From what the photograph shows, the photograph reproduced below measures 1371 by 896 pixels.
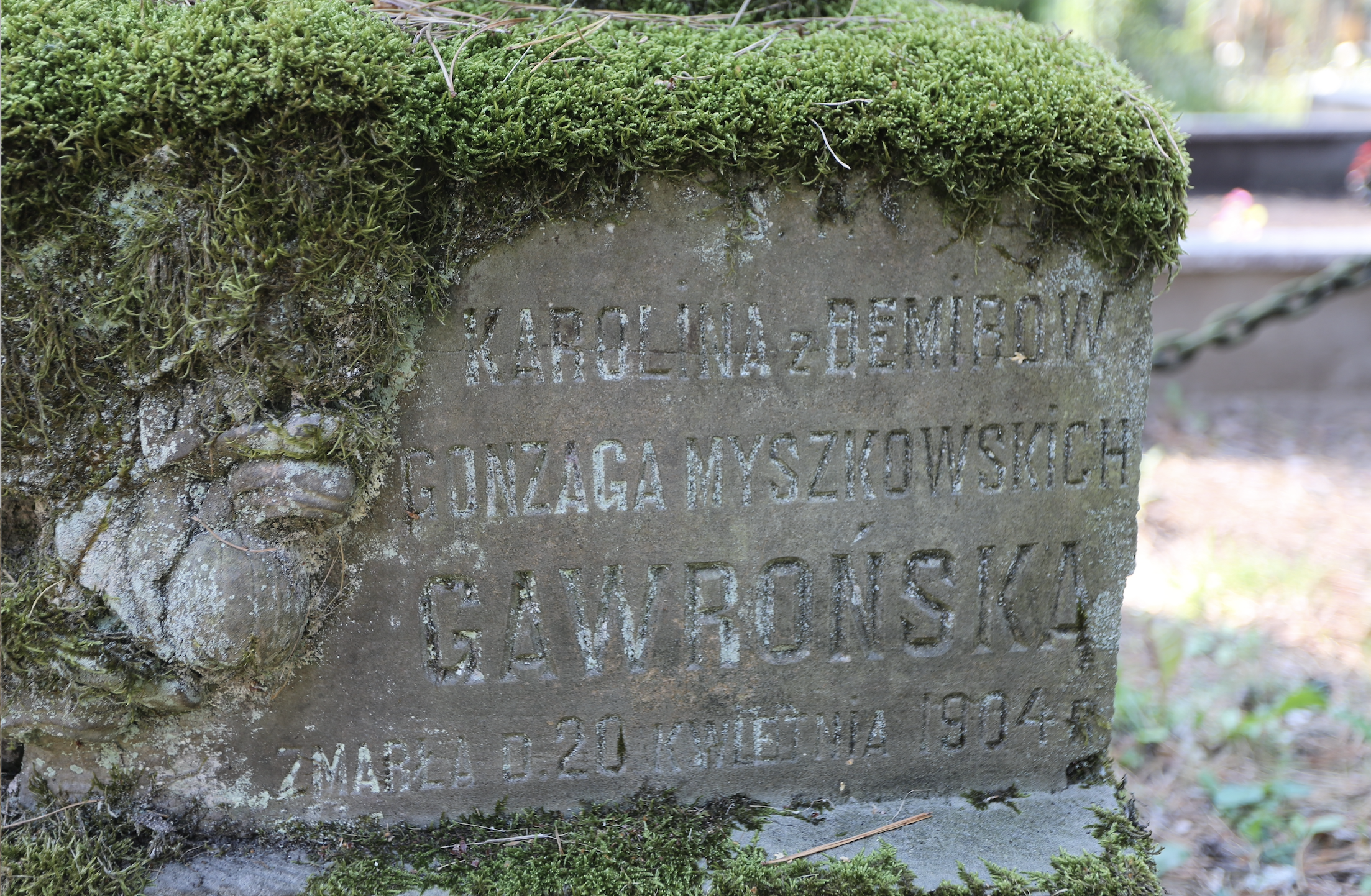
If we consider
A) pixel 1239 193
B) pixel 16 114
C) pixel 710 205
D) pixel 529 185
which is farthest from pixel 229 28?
pixel 1239 193

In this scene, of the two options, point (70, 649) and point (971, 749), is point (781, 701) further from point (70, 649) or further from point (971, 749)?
point (70, 649)

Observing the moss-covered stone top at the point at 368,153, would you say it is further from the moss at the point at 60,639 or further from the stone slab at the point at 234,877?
the stone slab at the point at 234,877

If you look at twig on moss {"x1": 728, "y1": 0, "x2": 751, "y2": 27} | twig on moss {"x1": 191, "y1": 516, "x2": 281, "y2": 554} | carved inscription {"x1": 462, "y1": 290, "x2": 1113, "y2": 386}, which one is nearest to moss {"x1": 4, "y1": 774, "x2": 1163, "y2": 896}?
twig on moss {"x1": 191, "y1": 516, "x2": 281, "y2": 554}

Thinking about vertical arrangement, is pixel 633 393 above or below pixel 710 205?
below

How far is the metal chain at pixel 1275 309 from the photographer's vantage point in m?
3.98

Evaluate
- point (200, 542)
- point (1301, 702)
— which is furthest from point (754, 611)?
point (1301, 702)

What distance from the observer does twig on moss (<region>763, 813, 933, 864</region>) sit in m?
1.62

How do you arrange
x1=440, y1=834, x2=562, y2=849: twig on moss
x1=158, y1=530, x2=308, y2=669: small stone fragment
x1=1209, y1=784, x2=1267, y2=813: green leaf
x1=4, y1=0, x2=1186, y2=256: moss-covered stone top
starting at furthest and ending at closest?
x1=1209, y1=784, x2=1267, y2=813: green leaf → x1=440, y1=834, x2=562, y2=849: twig on moss → x1=158, y1=530, x2=308, y2=669: small stone fragment → x1=4, y1=0, x2=1186, y2=256: moss-covered stone top

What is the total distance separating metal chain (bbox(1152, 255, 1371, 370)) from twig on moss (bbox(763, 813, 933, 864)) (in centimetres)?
294

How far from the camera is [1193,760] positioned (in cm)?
263

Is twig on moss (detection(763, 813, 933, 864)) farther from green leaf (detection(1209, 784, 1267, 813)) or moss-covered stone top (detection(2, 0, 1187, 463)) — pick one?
green leaf (detection(1209, 784, 1267, 813))

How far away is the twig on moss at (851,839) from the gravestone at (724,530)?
0.06 m

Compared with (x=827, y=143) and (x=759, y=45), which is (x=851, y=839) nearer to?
(x=827, y=143)

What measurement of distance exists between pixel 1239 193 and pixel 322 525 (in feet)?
21.2
